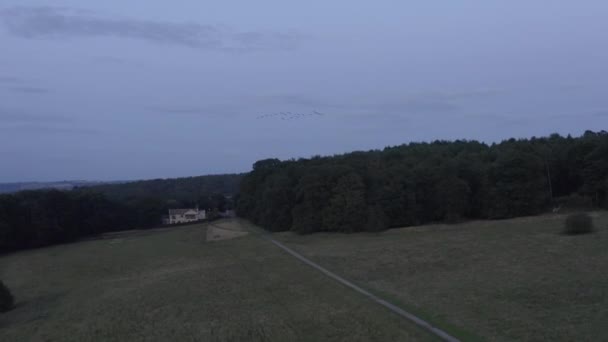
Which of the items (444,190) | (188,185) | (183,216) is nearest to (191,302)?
(444,190)

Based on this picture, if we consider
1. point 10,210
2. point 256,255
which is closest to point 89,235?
point 10,210

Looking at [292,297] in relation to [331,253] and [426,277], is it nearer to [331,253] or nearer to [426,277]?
[426,277]

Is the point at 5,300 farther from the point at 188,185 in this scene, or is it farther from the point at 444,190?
the point at 188,185

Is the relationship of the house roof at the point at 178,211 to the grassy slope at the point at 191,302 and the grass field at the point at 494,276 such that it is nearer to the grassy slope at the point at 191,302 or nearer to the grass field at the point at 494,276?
the grassy slope at the point at 191,302

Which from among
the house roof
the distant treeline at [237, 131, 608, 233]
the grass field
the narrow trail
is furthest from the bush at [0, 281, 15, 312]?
the house roof

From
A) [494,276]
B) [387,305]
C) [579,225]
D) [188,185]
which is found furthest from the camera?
[188,185]

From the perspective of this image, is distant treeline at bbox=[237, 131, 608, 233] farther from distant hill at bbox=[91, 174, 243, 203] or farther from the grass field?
distant hill at bbox=[91, 174, 243, 203]
